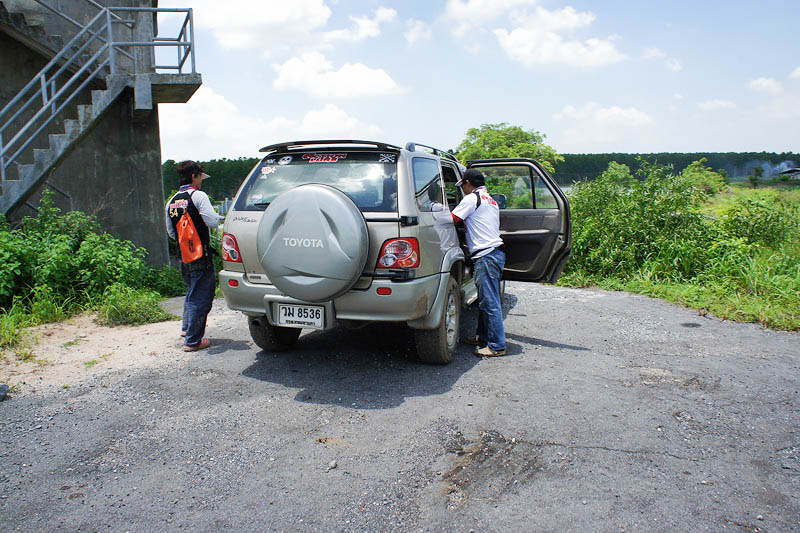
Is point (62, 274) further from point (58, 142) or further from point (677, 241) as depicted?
point (677, 241)

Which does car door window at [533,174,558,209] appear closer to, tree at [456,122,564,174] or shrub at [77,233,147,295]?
shrub at [77,233,147,295]

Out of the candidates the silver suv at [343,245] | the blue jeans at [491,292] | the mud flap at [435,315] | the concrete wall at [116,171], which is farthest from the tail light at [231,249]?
the concrete wall at [116,171]

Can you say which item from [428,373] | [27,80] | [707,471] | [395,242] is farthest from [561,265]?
[27,80]

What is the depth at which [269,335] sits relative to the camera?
5.15m

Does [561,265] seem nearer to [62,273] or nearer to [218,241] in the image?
[218,241]

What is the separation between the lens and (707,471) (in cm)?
312

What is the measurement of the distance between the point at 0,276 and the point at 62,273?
71 centimetres

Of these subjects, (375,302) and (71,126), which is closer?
(375,302)

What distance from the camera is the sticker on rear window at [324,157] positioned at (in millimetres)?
4547

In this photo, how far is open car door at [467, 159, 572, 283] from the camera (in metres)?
6.09

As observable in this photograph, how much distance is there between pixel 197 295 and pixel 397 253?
7.74 feet

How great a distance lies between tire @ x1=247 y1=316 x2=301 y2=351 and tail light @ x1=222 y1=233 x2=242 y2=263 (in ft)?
2.33

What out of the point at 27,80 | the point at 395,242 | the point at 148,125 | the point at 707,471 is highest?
the point at 27,80

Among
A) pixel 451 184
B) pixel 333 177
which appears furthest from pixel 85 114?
pixel 333 177
